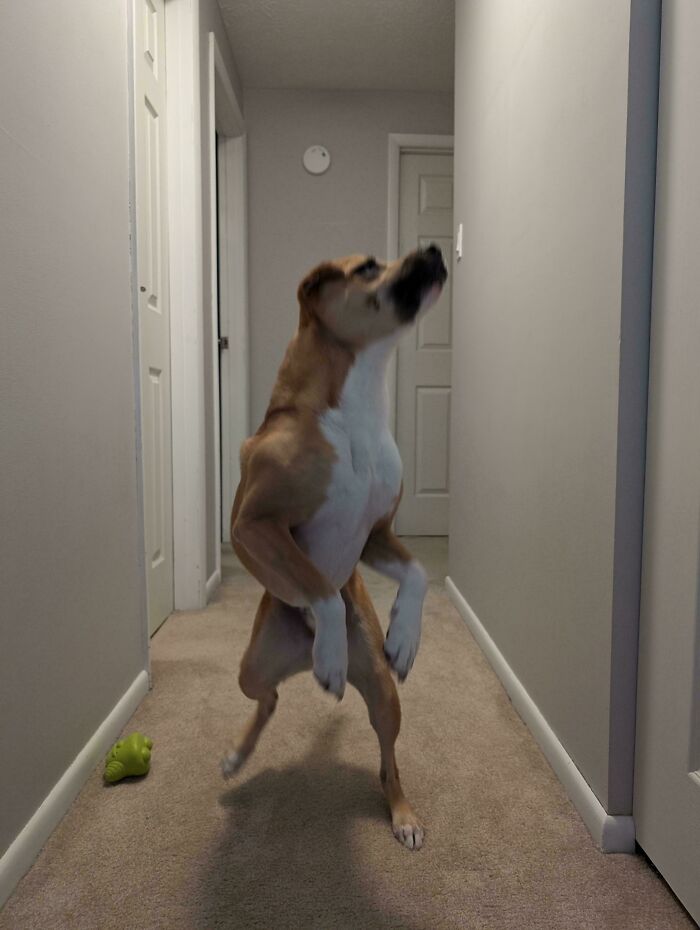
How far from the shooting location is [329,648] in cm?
86

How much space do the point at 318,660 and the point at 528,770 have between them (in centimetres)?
89

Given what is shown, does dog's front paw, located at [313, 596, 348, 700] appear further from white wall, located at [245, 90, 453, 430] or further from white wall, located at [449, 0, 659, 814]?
white wall, located at [245, 90, 453, 430]

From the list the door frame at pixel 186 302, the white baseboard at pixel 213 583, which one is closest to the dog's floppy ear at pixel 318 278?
the door frame at pixel 186 302

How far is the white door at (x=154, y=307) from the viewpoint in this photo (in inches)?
88.7

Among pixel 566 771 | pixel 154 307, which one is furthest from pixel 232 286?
pixel 566 771

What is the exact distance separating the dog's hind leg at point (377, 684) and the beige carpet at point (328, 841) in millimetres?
37

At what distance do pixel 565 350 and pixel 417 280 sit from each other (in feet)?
2.71

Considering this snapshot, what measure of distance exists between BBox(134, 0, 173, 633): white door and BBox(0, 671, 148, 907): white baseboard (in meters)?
0.56

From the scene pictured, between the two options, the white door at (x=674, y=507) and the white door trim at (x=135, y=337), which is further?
the white door trim at (x=135, y=337)

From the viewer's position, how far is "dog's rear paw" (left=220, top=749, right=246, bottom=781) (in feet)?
4.58

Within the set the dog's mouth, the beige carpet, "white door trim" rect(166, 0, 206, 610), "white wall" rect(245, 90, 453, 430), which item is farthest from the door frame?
the dog's mouth

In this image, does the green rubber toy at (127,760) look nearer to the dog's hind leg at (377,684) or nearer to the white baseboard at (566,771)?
the dog's hind leg at (377,684)

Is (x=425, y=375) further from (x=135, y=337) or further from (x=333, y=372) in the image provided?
(x=333, y=372)

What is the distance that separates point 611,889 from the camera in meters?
1.13
